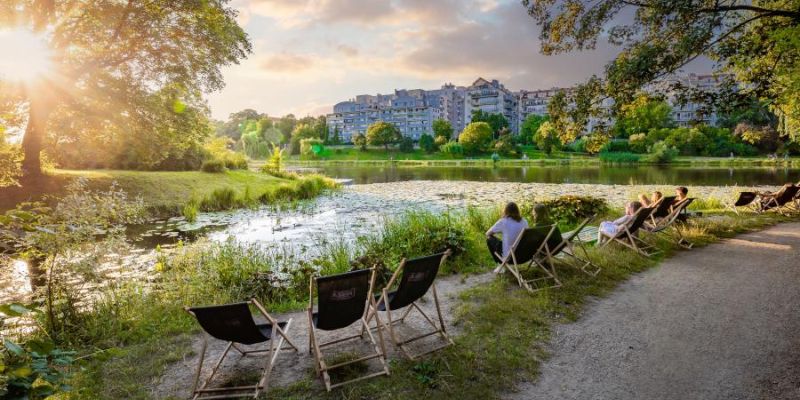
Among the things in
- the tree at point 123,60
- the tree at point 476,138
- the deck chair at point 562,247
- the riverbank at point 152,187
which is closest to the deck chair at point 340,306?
the deck chair at point 562,247

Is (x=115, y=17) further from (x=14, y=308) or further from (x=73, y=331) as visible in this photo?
(x=14, y=308)

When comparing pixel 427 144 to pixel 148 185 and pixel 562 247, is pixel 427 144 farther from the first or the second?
pixel 562 247

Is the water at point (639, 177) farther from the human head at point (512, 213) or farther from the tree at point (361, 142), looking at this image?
the tree at point (361, 142)

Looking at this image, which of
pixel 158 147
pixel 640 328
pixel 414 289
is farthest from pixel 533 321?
pixel 158 147

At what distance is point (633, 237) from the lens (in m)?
8.20

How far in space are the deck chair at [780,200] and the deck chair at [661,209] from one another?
19.1ft

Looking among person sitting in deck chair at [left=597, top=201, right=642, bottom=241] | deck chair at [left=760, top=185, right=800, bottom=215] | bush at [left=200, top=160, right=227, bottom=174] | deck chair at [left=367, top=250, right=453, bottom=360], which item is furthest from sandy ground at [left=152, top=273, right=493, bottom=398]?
bush at [left=200, top=160, right=227, bottom=174]

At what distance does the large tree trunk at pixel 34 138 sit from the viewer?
50.8ft

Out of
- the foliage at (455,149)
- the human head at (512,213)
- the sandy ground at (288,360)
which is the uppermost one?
the foliage at (455,149)

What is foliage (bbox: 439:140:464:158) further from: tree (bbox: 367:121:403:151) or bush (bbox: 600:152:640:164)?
bush (bbox: 600:152:640:164)

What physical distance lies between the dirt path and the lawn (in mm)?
14183

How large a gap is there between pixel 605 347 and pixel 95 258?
243 inches

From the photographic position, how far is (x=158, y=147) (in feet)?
60.6

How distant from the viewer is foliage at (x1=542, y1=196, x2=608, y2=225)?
11.9 meters
